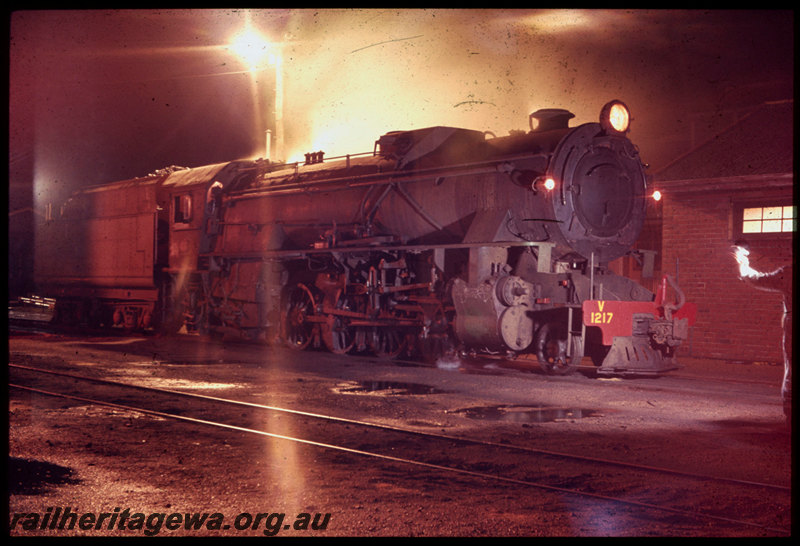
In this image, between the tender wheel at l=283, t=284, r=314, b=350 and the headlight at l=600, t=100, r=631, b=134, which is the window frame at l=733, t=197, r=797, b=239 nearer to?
the headlight at l=600, t=100, r=631, b=134

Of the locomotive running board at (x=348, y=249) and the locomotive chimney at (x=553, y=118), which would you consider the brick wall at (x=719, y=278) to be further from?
the locomotive running board at (x=348, y=249)

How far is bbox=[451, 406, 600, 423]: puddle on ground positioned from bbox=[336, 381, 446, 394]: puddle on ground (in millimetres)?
1327

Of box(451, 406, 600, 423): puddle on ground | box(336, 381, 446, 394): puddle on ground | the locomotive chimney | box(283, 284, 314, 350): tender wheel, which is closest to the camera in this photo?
box(451, 406, 600, 423): puddle on ground

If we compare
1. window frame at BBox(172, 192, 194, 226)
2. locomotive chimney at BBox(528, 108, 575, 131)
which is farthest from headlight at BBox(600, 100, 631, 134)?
window frame at BBox(172, 192, 194, 226)

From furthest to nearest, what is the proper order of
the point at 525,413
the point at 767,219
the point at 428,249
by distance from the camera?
the point at 767,219
the point at 428,249
the point at 525,413

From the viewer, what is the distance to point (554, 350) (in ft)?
36.2

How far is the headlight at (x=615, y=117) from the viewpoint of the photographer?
36.4 feet

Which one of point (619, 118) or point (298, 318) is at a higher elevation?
point (619, 118)

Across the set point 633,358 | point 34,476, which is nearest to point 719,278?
point 633,358

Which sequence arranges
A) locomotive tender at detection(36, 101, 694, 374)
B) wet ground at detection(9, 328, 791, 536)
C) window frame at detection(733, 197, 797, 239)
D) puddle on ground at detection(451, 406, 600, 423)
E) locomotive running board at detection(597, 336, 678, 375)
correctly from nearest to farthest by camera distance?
wet ground at detection(9, 328, 791, 536) < puddle on ground at detection(451, 406, 600, 423) < locomotive running board at detection(597, 336, 678, 375) < locomotive tender at detection(36, 101, 694, 374) < window frame at detection(733, 197, 797, 239)

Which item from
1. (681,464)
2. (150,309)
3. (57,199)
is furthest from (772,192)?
(57,199)

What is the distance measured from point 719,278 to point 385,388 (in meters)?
8.31

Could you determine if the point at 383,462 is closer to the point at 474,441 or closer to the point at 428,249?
the point at 474,441

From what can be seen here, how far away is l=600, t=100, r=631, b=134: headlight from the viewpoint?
11.1 meters
